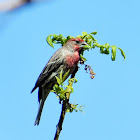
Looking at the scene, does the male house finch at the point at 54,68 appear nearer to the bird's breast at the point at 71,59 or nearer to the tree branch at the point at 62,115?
the bird's breast at the point at 71,59

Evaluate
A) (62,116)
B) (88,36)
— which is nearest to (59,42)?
(88,36)

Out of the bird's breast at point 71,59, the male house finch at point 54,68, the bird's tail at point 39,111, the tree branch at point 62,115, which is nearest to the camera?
the tree branch at point 62,115

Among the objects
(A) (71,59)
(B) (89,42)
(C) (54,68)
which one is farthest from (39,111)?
(B) (89,42)

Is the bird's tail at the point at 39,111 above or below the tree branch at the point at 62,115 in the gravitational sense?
above

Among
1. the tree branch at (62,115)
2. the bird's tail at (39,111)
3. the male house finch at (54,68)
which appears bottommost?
the tree branch at (62,115)

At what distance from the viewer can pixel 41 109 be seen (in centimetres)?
603

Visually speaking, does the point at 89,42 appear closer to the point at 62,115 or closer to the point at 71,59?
the point at 62,115

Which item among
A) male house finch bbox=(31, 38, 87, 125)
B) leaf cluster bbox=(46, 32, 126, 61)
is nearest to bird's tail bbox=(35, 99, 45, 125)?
male house finch bbox=(31, 38, 87, 125)

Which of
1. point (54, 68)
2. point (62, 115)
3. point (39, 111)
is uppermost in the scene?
point (54, 68)

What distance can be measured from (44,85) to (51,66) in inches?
20.8

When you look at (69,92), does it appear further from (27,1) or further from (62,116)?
(27,1)

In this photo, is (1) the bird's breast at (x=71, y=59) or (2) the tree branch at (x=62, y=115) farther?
(1) the bird's breast at (x=71, y=59)

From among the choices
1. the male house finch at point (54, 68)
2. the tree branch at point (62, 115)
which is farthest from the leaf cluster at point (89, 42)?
the male house finch at point (54, 68)

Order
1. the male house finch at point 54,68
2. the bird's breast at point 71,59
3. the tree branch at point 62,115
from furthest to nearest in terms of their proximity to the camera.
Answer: the male house finch at point 54,68 → the bird's breast at point 71,59 → the tree branch at point 62,115
